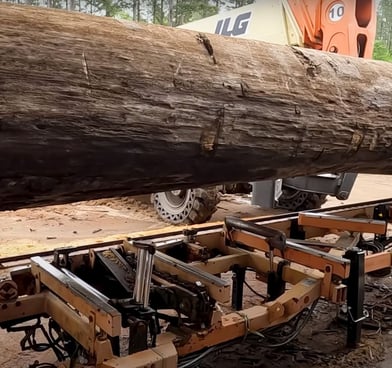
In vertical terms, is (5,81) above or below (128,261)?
above

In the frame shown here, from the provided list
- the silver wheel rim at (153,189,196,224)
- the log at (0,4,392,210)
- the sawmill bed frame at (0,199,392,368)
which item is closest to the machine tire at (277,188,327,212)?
the silver wheel rim at (153,189,196,224)

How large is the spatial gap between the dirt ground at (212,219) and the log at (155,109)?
1.28 meters

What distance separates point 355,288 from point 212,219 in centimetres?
426

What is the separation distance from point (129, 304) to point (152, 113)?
93 centimetres

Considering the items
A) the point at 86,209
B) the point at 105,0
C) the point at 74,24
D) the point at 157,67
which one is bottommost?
the point at 86,209

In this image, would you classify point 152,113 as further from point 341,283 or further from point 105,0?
point 105,0

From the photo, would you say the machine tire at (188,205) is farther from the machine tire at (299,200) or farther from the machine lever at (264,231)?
the machine lever at (264,231)

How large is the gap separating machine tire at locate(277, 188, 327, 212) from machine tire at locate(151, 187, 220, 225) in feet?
5.44

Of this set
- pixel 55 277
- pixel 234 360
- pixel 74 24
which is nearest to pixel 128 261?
pixel 55 277

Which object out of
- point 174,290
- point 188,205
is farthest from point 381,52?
point 174,290

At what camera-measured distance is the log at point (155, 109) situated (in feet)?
5.08

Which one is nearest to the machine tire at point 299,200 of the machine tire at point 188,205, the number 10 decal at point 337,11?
the machine tire at point 188,205

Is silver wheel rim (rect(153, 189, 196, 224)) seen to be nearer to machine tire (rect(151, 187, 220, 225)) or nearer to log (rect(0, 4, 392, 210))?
machine tire (rect(151, 187, 220, 225))

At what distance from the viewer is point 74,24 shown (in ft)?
5.60
